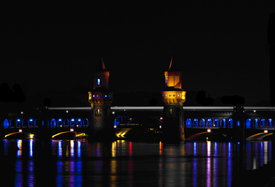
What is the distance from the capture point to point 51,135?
140 m

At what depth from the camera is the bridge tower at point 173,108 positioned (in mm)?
129625

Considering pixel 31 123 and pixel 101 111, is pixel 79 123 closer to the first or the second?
pixel 31 123

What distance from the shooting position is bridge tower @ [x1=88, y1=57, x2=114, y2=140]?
441 ft

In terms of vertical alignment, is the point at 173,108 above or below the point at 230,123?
above

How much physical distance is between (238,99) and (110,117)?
1031 inches

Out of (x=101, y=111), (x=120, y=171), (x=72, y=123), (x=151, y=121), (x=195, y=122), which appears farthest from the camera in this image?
(x=72, y=123)

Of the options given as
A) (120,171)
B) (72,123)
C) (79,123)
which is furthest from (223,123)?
(120,171)

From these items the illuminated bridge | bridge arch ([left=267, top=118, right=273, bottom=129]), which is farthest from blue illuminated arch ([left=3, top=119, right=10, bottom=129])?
bridge arch ([left=267, top=118, right=273, bottom=129])

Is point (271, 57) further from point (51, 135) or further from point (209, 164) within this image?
point (51, 135)

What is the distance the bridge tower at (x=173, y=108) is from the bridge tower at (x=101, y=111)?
11.8 meters

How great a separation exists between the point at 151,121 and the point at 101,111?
51.6 feet

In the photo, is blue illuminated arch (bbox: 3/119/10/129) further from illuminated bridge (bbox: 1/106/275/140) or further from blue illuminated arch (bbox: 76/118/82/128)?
blue illuminated arch (bbox: 76/118/82/128)

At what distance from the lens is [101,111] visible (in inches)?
5325

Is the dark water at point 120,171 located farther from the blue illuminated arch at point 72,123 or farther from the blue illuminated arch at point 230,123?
the blue illuminated arch at point 72,123
